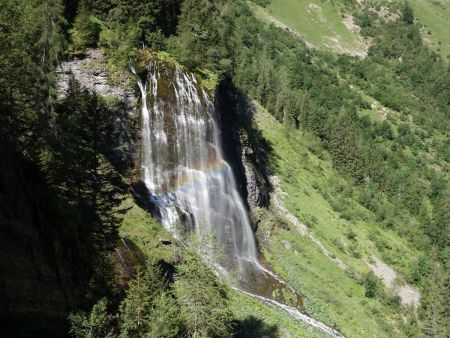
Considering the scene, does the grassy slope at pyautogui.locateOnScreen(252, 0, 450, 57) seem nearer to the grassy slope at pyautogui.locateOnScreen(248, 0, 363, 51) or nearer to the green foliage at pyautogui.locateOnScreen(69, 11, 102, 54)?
the grassy slope at pyautogui.locateOnScreen(248, 0, 363, 51)

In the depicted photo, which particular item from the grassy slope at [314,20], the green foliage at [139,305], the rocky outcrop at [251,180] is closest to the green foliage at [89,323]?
the green foliage at [139,305]

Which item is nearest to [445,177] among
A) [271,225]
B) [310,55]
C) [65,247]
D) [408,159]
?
[408,159]

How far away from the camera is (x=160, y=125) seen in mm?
41938

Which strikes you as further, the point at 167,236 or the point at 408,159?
the point at 408,159

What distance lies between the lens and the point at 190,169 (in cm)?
4281

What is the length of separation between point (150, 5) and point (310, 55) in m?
114

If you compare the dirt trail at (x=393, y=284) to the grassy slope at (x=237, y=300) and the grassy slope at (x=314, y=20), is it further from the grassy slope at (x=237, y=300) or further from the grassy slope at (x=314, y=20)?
the grassy slope at (x=314, y=20)

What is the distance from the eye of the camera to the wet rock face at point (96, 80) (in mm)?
40688

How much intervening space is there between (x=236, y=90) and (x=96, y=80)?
24161 mm

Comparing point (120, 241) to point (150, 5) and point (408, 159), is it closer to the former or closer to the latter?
point (150, 5)

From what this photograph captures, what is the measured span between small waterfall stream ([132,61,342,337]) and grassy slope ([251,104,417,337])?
15.4 feet

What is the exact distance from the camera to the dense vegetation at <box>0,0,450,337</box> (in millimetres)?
22688

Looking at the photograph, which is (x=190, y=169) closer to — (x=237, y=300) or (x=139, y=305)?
(x=237, y=300)

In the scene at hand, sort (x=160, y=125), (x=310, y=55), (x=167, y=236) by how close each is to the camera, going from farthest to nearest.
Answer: (x=310, y=55)
(x=160, y=125)
(x=167, y=236)
